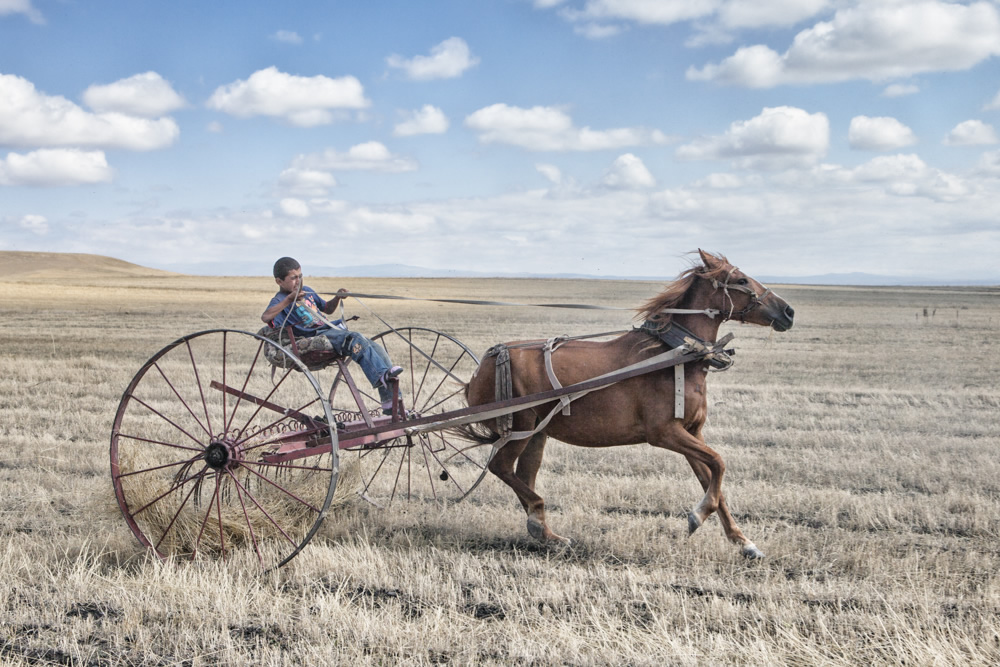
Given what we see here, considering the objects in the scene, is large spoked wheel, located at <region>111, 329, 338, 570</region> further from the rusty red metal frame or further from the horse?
the horse

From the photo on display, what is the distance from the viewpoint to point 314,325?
6.59m

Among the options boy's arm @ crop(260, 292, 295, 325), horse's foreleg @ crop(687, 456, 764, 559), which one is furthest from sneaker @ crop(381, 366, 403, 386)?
horse's foreleg @ crop(687, 456, 764, 559)

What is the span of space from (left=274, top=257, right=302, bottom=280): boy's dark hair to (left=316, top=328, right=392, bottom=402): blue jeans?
535 mm

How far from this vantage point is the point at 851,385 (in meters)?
14.9

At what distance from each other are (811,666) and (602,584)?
1.52 metres

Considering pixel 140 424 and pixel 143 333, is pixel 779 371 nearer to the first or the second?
pixel 140 424

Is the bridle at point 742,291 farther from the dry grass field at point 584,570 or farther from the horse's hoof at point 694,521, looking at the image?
the horse's hoof at point 694,521

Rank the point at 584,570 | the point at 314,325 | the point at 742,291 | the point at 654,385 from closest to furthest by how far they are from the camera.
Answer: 1. the point at 584,570
2. the point at 654,385
3. the point at 742,291
4. the point at 314,325

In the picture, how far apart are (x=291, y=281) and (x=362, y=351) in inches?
30.1

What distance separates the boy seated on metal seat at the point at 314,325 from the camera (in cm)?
645

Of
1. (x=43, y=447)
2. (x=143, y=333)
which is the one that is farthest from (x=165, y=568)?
(x=143, y=333)

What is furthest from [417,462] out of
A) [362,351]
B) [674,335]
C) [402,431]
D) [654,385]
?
[674,335]

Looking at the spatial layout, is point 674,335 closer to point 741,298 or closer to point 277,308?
point 741,298

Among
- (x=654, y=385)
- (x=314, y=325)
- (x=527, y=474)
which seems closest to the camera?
(x=654, y=385)
